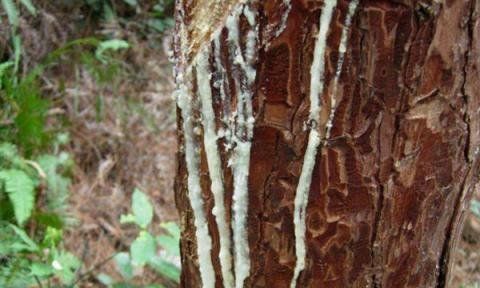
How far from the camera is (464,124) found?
3.55 ft

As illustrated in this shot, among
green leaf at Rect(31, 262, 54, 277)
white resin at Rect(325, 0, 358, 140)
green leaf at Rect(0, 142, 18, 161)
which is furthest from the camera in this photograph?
green leaf at Rect(0, 142, 18, 161)

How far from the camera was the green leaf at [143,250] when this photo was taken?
5.90 ft

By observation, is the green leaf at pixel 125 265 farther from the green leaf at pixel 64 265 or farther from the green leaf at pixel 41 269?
the green leaf at pixel 41 269

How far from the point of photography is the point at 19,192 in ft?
Answer: 6.63

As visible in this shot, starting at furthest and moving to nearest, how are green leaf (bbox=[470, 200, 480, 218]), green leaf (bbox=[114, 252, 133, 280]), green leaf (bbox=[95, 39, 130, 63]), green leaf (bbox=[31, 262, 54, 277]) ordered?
green leaf (bbox=[95, 39, 130, 63])
green leaf (bbox=[470, 200, 480, 218])
green leaf (bbox=[114, 252, 133, 280])
green leaf (bbox=[31, 262, 54, 277])

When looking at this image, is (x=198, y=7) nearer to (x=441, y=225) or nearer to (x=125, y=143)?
(x=441, y=225)

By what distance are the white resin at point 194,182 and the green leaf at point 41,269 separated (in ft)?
2.12

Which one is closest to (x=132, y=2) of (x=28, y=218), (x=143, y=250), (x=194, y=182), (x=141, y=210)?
(x=28, y=218)

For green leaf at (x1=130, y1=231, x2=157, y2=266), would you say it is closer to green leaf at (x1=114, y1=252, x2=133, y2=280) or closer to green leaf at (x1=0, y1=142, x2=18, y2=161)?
green leaf at (x1=114, y1=252, x2=133, y2=280)

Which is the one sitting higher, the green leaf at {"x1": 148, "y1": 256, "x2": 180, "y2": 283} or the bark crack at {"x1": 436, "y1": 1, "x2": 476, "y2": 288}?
the bark crack at {"x1": 436, "y1": 1, "x2": 476, "y2": 288}

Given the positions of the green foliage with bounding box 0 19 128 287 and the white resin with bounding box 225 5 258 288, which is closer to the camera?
the white resin with bounding box 225 5 258 288

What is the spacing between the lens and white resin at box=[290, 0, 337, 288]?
A: 0.94 metres

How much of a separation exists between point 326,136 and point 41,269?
1047mm

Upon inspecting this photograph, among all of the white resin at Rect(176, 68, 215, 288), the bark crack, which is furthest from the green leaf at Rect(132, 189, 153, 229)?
the bark crack
